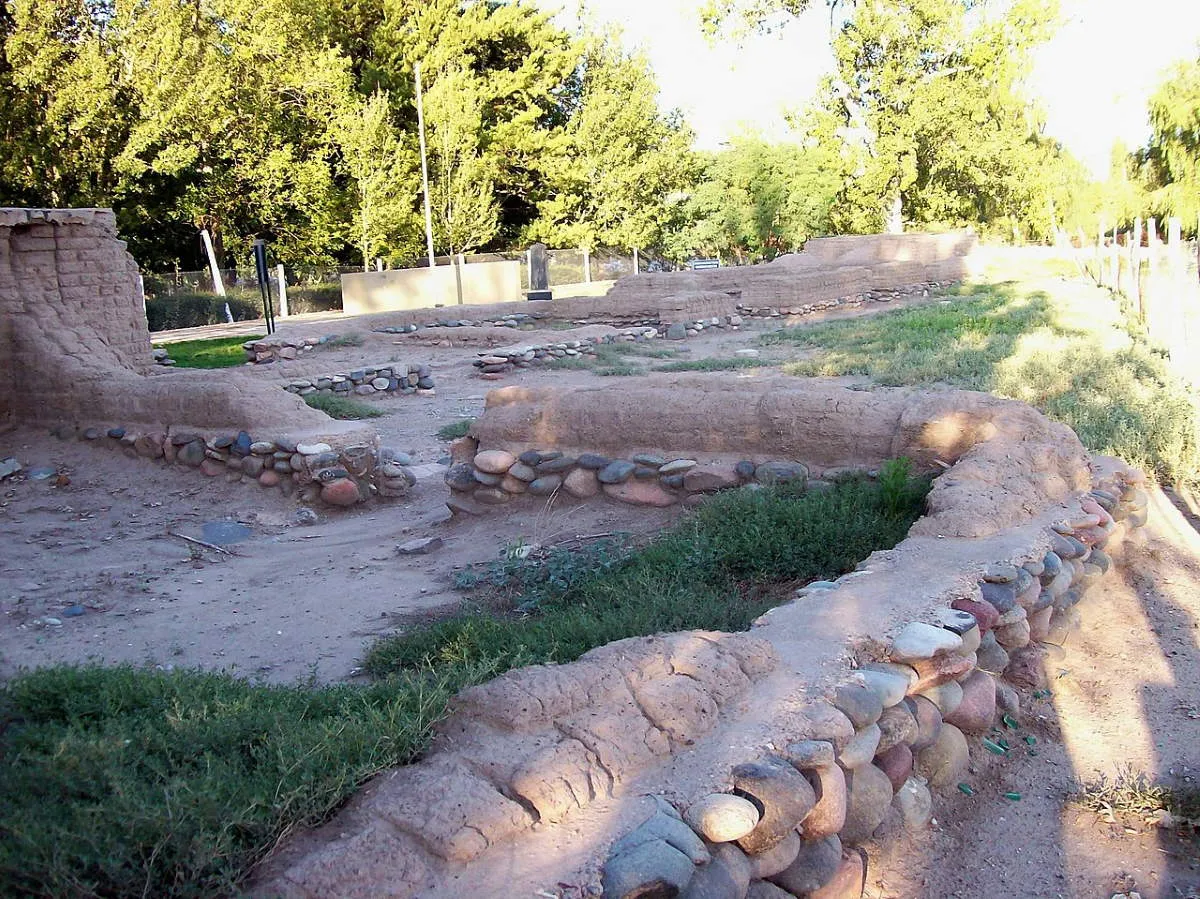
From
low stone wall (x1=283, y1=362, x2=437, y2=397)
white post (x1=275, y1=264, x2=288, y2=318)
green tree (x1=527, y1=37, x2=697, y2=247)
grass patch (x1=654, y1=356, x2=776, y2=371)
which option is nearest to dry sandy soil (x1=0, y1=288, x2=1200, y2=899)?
low stone wall (x1=283, y1=362, x2=437, y2=397)

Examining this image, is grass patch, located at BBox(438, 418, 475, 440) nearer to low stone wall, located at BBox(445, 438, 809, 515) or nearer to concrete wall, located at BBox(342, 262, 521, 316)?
low stone wall, located at BBox(445, 438, 809, 515)

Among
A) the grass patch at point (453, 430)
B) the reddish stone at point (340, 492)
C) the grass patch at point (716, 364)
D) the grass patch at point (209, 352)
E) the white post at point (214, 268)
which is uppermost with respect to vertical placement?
the white post at point (214, 268)

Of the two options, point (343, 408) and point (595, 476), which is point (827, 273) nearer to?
point (343, 408)

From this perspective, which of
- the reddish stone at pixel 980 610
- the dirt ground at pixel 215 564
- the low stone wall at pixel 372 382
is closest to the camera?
the reddish stone at pixel 980 610

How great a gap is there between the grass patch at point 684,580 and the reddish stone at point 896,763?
106cm

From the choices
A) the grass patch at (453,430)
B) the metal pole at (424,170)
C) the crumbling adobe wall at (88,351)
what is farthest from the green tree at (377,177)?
the grass patch at (453,430)

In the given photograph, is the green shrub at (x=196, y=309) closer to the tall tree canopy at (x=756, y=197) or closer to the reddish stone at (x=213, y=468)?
the reddish stone at (x=213, y=468)

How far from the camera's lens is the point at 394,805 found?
2.70 metres

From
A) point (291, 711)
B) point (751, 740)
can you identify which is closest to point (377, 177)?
point (291, 711)

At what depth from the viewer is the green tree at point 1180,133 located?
32.0 m

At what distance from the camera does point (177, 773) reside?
8.95 ft

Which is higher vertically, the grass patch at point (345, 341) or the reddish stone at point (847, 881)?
the grass patch at point (345, 341)

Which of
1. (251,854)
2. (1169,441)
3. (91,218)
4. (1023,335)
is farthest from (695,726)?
(1023,335)

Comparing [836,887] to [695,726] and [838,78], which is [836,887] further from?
[838,78]
